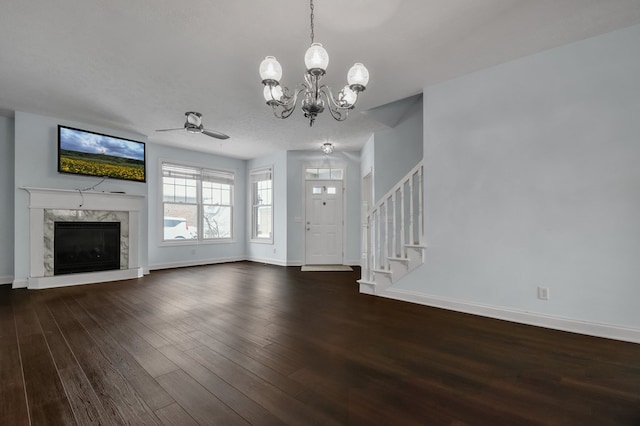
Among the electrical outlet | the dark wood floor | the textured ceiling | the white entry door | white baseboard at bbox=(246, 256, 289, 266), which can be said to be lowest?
white baseboard at bbox=(246, 256, 289, 266)

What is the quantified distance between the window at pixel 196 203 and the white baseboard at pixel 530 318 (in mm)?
4946

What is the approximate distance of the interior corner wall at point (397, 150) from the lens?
4660 mm

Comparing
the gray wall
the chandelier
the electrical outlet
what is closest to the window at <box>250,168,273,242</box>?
the gray wall

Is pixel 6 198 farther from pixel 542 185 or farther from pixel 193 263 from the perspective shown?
pixel 542 185

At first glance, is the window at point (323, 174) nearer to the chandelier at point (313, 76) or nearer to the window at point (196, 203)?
the window at point (196, 203)

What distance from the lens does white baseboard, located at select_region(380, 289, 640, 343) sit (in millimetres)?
2426

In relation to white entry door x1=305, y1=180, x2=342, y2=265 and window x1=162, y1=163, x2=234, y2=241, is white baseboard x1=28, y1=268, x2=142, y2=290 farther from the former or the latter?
white entry door x1=305, y1=180, x2=342, y2=265

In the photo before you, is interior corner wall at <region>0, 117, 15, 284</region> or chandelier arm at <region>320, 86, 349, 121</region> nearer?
chandelier arm at <region>320, 86, 349, 121</region>

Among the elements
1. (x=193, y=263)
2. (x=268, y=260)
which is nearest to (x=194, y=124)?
(x=193, y=263)

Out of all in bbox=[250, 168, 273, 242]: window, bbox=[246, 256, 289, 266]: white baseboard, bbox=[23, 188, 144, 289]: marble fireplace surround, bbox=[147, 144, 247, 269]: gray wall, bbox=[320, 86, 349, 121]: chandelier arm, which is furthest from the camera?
bbox=[250, 168, 273, 242]: window

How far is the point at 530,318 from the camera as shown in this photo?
2801mm

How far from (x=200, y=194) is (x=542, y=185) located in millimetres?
6367

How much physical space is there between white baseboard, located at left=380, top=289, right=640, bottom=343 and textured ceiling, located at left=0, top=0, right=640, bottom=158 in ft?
8.62

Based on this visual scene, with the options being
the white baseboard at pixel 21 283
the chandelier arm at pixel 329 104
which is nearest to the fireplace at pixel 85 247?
the white baseboard at pixel 21 283
